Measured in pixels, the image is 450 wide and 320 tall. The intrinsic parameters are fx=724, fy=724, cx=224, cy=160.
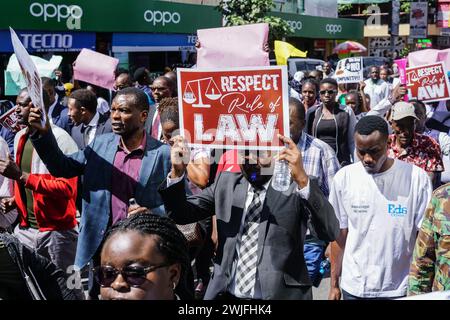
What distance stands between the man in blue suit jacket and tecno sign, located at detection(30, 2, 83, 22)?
10938 millimetres

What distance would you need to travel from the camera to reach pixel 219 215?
387 centimetres

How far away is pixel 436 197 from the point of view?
136 inches

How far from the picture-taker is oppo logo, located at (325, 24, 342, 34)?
98.1ft

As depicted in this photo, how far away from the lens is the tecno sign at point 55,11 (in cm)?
1478

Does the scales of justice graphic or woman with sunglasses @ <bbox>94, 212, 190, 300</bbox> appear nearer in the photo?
woman with sunglasses @ <bbox>94, 212, 190, 300</bbox>

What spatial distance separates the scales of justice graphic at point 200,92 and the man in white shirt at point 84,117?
7.56 ft

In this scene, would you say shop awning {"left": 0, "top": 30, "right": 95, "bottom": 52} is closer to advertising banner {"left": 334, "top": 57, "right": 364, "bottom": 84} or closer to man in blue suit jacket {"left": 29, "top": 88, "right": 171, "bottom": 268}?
advertising banner {"left": 334, "top": 57, "right": 364, "bottom": 84}

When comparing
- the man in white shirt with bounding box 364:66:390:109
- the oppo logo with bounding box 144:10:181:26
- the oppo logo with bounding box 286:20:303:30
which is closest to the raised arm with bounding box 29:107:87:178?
the man in white shirt with bounding box 364:66:390:109

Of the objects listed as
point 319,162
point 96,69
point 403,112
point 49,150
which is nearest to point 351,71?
point 96,69

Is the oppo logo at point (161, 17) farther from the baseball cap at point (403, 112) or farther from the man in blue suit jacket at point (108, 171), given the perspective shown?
the man in blue suit jacket at point (108, 171)

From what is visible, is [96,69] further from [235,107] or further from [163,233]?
[163,233]

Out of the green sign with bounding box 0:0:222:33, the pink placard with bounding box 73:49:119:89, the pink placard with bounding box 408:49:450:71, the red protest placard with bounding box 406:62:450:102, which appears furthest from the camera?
the green sign with bounding box 0:0:222:33

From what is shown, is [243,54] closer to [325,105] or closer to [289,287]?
[289,287]

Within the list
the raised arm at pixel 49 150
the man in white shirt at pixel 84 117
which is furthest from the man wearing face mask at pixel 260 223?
the man in white shirt at pixel 84 117
